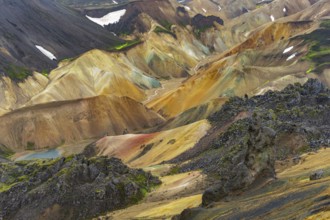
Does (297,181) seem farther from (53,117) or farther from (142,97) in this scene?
(142,97)

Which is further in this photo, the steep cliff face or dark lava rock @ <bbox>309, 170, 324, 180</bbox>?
the steep cliff face

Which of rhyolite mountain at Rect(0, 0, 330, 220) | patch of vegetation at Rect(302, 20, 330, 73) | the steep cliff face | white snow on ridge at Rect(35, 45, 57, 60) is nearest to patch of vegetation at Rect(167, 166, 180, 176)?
rhyolite mountain at Rect(0, 0, 330, 220)

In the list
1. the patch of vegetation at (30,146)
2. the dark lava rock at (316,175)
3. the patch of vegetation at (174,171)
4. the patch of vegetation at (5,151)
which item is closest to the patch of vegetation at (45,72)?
the patch of vegetation at (30,146)

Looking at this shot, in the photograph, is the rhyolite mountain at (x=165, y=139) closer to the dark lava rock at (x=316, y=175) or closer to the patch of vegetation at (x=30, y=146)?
the dark lava rock at (x=316, y=175)

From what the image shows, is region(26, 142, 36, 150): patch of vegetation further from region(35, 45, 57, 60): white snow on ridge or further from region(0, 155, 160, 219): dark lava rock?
→ region(35, 45, 57, 60): white snow on ridge

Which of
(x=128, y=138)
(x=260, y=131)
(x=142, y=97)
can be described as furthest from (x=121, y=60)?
(x=260, y=131)

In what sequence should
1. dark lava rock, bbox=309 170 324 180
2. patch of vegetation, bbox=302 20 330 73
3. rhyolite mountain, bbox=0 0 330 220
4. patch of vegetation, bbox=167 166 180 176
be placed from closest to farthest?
dark lava rock, bbox=309 170 324 180 → rhyolite mountain, bbox=0 0 330 220 → patch of vegetation, bbox=167 166 180 176 → patch of vegetation, bbox=302 20 330 73

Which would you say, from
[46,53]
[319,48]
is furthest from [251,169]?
[46,53]

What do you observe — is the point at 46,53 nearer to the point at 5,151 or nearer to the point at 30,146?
the point at 30,146
